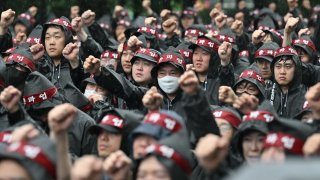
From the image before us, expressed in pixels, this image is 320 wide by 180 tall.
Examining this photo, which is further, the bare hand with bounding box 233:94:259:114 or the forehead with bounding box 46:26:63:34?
the forehead with bounding box 46:26:63:34

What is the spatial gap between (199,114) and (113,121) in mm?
1070

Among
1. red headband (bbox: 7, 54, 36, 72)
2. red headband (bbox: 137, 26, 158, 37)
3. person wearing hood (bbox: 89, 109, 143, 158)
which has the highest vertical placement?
red headband (bbox: 137, 26, 158, 37)

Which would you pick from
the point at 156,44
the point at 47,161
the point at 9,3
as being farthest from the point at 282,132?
the point at 9,3

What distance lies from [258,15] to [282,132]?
9588 millimetres

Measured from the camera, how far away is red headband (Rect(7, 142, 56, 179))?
21.0ft

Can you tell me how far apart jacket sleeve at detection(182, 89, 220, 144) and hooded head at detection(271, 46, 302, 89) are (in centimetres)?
295

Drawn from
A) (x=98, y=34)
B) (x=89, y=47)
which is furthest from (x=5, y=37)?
(x=98, y=34)

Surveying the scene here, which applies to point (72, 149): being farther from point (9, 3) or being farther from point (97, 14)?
point (97, 14)

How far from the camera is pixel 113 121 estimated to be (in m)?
8.39

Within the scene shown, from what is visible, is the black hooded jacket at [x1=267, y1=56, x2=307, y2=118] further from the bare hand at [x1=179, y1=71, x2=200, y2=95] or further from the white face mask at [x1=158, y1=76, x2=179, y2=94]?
the bare hand at [x1=179, y1=71, x2=200, y2=95]

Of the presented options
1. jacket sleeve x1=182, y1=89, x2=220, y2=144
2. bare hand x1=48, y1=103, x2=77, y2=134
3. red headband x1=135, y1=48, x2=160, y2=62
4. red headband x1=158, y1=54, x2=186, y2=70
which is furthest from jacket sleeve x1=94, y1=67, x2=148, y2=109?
bare hand x1=48, y1=103, x2=77, y2=134

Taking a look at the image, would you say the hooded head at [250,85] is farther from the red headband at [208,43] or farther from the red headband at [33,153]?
the red headband at [33,153]

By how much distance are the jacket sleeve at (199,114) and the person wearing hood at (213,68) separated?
3.13 meters

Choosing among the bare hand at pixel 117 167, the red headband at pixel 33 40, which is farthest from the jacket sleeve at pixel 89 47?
the bare hand at pixel 117 167
